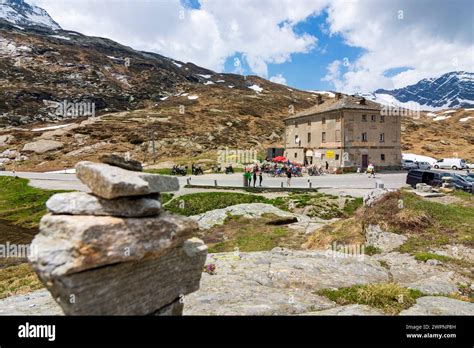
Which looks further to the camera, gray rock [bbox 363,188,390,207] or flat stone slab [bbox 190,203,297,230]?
flat stone slab [bbox 190,203,297,230]

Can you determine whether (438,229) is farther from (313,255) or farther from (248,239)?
(248,239)

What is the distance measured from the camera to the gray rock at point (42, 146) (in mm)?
79438

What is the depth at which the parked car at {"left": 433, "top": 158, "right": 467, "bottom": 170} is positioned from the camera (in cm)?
6575

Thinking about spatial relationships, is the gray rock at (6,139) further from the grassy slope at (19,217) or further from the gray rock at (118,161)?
the gray rock at (118,161)

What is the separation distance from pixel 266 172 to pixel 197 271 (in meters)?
51.9

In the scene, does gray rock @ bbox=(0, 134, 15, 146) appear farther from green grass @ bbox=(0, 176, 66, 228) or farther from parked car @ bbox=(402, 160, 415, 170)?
parked car @ bbox=(402, 160, 415, 170)

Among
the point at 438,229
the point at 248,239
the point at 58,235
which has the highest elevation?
the point at 58,235

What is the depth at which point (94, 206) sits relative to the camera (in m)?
5.48

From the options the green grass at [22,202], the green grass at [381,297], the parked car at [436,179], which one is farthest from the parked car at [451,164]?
the green grass at [22,202]

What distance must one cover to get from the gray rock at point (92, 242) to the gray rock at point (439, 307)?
6.34 meters

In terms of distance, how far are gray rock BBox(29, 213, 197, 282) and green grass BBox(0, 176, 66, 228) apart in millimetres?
31471

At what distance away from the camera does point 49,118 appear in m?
111

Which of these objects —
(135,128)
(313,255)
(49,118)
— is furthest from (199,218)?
(49,118)

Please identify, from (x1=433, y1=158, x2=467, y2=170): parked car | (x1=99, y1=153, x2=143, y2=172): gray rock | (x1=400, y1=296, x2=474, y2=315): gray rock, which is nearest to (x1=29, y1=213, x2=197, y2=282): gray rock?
(x1=99, y1=153, x2=143, y2=172): gray rock
